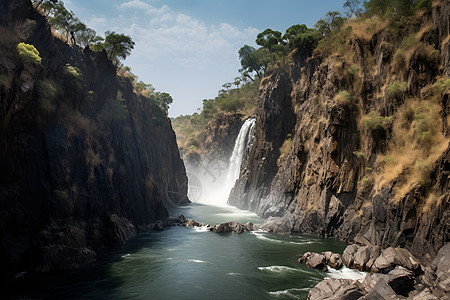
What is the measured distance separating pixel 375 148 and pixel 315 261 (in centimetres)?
1440

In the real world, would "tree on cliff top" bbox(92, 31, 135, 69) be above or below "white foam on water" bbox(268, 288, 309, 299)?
above

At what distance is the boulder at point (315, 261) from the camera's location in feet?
72.8

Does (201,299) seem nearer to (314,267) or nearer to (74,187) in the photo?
(314,267)

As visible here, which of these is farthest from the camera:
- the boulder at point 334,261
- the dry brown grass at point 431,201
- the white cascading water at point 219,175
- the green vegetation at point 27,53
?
the white cascading water at point 219,175

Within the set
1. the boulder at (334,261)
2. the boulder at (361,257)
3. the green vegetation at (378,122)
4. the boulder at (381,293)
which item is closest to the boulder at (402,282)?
the boulder at (381,293)

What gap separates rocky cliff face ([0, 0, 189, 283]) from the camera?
18.5 meters

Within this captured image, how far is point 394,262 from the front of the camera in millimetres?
20078

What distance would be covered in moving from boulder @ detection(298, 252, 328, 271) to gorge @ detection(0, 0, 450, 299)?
3.00 feet

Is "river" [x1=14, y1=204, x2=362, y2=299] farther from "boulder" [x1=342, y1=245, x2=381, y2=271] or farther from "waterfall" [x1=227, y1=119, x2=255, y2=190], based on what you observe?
"waterfall" [x1=227, y1=119, x2=255, y2=190]

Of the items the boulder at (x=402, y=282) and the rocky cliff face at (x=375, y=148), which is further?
the rocky cliff face at (x=375, y=148)

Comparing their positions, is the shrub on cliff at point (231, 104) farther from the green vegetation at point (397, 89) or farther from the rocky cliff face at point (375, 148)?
the green vegetation at point (397, 89)

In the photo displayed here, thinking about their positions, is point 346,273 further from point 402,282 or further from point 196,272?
point 196,272

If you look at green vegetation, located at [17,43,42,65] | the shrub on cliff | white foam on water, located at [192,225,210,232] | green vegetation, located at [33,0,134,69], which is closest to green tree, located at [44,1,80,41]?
green vegetation, located at [33,0,134,69]

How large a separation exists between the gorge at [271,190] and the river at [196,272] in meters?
0.14
